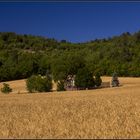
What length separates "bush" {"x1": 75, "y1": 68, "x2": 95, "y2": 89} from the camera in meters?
62.8

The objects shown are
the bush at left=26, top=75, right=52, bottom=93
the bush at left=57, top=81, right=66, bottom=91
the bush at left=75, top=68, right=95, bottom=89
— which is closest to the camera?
the bush at left=75, top=68, right=95, bottom=89

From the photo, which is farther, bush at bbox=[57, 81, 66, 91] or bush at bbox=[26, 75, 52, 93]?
bush at bbox=[57, 81, 66, 91]

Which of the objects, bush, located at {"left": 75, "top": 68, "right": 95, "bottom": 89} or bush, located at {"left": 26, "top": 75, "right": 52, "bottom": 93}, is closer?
bush, located at {"left": 75, "top": 68, "right": 95, "bottom": 89}

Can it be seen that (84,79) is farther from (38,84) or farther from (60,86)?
(38,84)

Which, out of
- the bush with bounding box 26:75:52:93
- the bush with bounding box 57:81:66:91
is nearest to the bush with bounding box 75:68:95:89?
the bush with bounding box 57:81:66:91

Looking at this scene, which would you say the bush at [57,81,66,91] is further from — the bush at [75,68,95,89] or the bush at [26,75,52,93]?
the bush at [75,68,95,89]

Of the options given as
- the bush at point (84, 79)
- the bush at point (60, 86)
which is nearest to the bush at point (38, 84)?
the bush at point (60, 86)

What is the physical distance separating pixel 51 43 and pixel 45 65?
219ft

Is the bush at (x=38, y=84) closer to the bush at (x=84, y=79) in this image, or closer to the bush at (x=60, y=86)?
the bush at (x=60, y=86)

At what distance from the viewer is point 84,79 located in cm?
6278

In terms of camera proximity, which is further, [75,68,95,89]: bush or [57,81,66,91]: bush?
[57,81,66,91]: bush

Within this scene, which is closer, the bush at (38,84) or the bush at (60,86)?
the bush at (38,84)

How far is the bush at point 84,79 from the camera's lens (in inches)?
2470

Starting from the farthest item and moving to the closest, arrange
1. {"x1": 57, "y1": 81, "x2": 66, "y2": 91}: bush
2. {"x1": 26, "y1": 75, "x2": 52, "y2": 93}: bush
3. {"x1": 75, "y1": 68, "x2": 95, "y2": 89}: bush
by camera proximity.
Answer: {"x1": 57, "y1": 81, "x2": 66, "y2": 91}: bush, {"x1": 26, "y1": 75, "x2": 52, "y2": 93}: bush, {"x1": 75, "y1": 68, "x2": 95, "y2": 89}: bush
